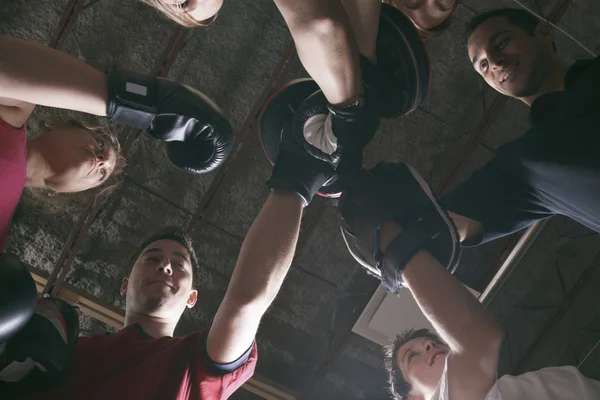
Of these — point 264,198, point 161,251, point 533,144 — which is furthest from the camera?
point 264,198

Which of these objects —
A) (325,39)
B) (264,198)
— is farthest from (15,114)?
(264,198)

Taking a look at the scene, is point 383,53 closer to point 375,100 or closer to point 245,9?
point 375,100

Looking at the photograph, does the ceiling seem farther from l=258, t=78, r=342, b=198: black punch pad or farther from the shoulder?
the shoulder

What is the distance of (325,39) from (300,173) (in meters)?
0.56

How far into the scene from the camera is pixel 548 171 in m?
2.02

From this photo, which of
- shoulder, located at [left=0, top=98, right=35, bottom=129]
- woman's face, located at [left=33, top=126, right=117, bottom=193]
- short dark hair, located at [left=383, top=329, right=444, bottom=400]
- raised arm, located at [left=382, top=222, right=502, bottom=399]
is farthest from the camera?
short dark hair, located at [left=383, top=329, right=444, bottom=400]

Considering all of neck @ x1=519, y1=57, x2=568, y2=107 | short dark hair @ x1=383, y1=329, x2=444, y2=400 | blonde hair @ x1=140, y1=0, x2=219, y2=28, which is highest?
neck @ x1=519, y1=57, x2=568, y2=107

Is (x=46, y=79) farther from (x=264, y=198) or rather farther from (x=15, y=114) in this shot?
(x=264, y=198)

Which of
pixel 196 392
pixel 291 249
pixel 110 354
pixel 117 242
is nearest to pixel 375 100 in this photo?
pixel 291 249

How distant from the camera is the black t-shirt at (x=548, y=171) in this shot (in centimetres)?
190

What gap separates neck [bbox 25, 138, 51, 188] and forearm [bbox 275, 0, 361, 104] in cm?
113

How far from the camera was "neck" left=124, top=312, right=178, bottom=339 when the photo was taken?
247 centimetres

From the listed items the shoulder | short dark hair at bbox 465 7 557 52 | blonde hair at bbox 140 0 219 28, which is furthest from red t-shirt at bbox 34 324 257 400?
short dark hair at bbox 465 7 557 52

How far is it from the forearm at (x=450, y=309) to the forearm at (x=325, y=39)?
580mm
